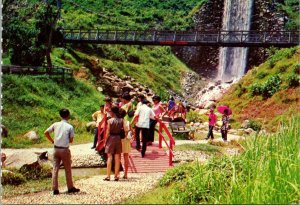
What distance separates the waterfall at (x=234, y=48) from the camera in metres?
40.3

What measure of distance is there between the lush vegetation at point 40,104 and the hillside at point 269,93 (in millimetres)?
7167

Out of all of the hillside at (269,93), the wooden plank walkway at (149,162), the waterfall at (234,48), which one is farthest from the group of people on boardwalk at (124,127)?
the waterfall at (234,48)

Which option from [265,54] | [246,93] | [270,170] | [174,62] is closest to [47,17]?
[246,93]

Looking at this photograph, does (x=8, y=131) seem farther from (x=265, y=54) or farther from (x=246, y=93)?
(x=265, y=54)

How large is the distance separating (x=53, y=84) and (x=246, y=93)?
985cm

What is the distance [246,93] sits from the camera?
24297 millimetres

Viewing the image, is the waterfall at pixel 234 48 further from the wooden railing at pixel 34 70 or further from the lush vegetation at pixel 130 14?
the wooden railing at pixel 34 70

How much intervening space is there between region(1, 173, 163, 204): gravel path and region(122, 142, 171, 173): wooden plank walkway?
1161 millimetres

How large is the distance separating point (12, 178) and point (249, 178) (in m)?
5.03

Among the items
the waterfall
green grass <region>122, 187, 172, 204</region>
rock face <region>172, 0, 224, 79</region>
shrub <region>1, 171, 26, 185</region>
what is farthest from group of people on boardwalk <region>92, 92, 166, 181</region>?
rock face <region>172, 0, 224, 79</region>

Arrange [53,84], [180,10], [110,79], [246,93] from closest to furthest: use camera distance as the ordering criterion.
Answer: [53,84], [246,93], [110,79], [180,10]

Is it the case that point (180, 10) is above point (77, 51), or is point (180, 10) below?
above

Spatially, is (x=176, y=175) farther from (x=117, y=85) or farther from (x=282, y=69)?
(x=117, y=85)

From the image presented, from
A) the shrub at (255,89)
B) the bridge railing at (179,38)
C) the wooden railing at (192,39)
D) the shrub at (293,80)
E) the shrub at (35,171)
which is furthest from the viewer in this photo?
the bridge railing at (179,38)
